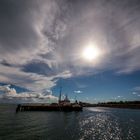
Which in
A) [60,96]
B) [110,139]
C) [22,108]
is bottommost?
[110,139]

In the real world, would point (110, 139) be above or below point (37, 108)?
below

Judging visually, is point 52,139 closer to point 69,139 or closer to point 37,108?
point 69,139

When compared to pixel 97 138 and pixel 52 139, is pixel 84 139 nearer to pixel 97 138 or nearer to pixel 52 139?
pixel 97 138

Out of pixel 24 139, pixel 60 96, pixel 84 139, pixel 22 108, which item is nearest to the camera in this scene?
pixel 24 139

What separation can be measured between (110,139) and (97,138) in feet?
8.51

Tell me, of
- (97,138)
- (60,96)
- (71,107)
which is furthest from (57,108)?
(97,138)

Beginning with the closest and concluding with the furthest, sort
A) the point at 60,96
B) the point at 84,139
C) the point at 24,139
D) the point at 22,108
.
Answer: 1. the point at 24,139
2. the point at 84,139
3. the point at 22,108
4. the point at 60,96

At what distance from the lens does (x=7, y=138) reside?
26.5m

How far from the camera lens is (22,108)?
9762cm

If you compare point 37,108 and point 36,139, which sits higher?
point 37,108

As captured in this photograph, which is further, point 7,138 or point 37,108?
point 37,108

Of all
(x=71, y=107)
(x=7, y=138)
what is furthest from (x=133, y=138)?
(x=71, y=107)

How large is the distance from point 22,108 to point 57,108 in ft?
78.9

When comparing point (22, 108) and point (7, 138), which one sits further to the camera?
point (22, 108)
